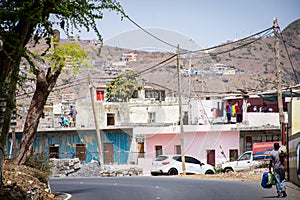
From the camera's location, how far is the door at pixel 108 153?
5634 centimetres

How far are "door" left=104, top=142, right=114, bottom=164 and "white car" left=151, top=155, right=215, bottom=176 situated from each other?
15.3 meters

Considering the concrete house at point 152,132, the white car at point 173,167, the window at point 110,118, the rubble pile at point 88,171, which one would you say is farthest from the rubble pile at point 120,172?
the window at point 110,118

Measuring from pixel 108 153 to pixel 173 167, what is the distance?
16811 millimetres

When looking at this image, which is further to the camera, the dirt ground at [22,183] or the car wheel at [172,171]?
the car wheel at [172,171]

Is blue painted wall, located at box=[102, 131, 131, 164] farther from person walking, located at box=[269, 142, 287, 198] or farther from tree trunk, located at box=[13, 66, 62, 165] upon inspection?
person walking, located at box=[269, 142, 287, 198]

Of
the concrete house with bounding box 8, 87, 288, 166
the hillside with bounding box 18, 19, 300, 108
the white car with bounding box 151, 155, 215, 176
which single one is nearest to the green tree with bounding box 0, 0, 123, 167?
the hillside with bounding box 18, 19, 300, 108

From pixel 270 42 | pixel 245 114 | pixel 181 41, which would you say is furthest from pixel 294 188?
pixel 270 42

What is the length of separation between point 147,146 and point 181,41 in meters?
Result: 15.6

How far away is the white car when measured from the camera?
40938 millimetres

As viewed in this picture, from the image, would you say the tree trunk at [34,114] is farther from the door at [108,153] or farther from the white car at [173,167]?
the door at [108,153]

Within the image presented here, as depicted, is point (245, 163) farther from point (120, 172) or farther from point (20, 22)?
point (20, 22)

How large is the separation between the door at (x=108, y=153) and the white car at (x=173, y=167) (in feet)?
50.2

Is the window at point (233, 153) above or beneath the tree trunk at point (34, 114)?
beneath

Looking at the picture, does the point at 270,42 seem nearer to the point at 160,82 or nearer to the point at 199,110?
the point at 160,82
